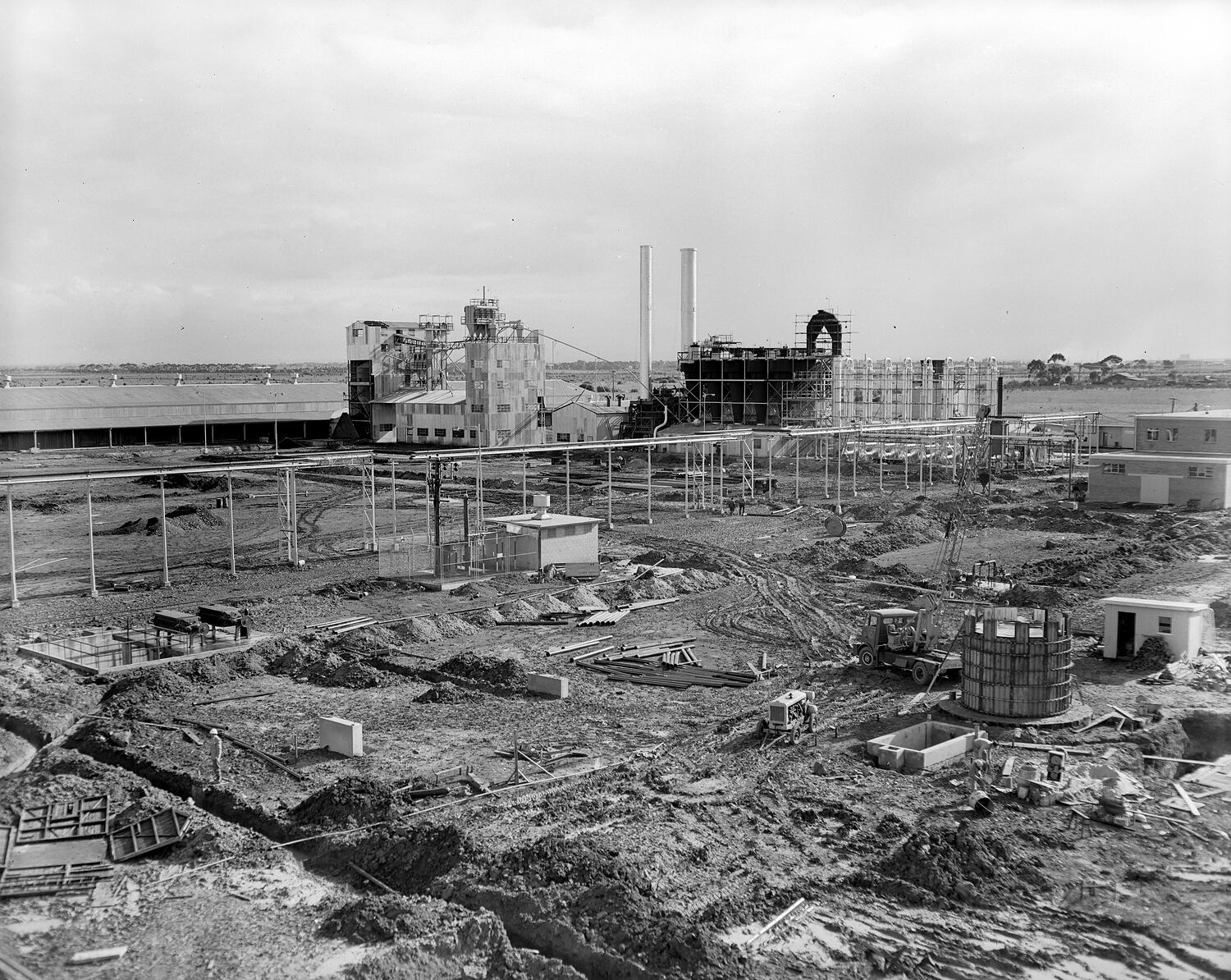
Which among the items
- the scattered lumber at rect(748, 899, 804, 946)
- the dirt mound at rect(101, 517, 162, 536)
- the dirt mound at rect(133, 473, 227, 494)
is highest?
the dirt mound at rect(133, 473, 227, 494)

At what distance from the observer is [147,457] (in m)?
56.8

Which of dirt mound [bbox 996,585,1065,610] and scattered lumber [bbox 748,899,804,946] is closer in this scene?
scattered lumber [bbox 748,899,804,946]

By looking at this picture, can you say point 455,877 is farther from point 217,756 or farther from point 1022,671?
point 1022,671

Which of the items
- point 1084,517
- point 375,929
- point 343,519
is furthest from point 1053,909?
point 343,519

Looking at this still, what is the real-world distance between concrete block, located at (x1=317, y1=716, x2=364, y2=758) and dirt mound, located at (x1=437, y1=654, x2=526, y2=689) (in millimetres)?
3535

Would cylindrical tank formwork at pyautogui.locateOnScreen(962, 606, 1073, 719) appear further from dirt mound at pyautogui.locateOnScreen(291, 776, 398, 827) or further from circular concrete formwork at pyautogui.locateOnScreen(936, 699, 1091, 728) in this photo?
dirt mound at pyautogui.locateOnScreen(291, 776, 398, 827)

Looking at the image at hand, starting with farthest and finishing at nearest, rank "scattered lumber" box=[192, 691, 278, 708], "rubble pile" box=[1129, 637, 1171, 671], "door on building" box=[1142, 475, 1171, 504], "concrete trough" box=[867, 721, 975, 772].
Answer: "door on building" box=[1142, 475, 1171, 504], "rubble pile" box=[1129, 637, 1171, 671], "scattered lumber" box=[192, 691, 278, 708], "concrete trough" box=[867, 721, 975, 772]

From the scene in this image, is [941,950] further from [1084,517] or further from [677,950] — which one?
[1084,517]

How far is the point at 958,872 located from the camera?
10875 millimetres

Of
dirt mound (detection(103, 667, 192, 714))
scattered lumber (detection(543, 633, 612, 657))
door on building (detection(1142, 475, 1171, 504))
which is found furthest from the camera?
door on building (detection(1142, 475, 1171, 504))

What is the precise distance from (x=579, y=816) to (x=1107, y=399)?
11718cm

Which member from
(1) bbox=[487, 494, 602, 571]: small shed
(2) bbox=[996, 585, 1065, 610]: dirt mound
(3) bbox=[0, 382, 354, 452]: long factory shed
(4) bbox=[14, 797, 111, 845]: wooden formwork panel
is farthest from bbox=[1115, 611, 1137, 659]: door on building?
(3) bbox=[0, 382, 354, 452]: long factory shed

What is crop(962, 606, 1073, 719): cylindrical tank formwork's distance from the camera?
637 inches

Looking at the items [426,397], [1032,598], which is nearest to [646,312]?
[426,397]
